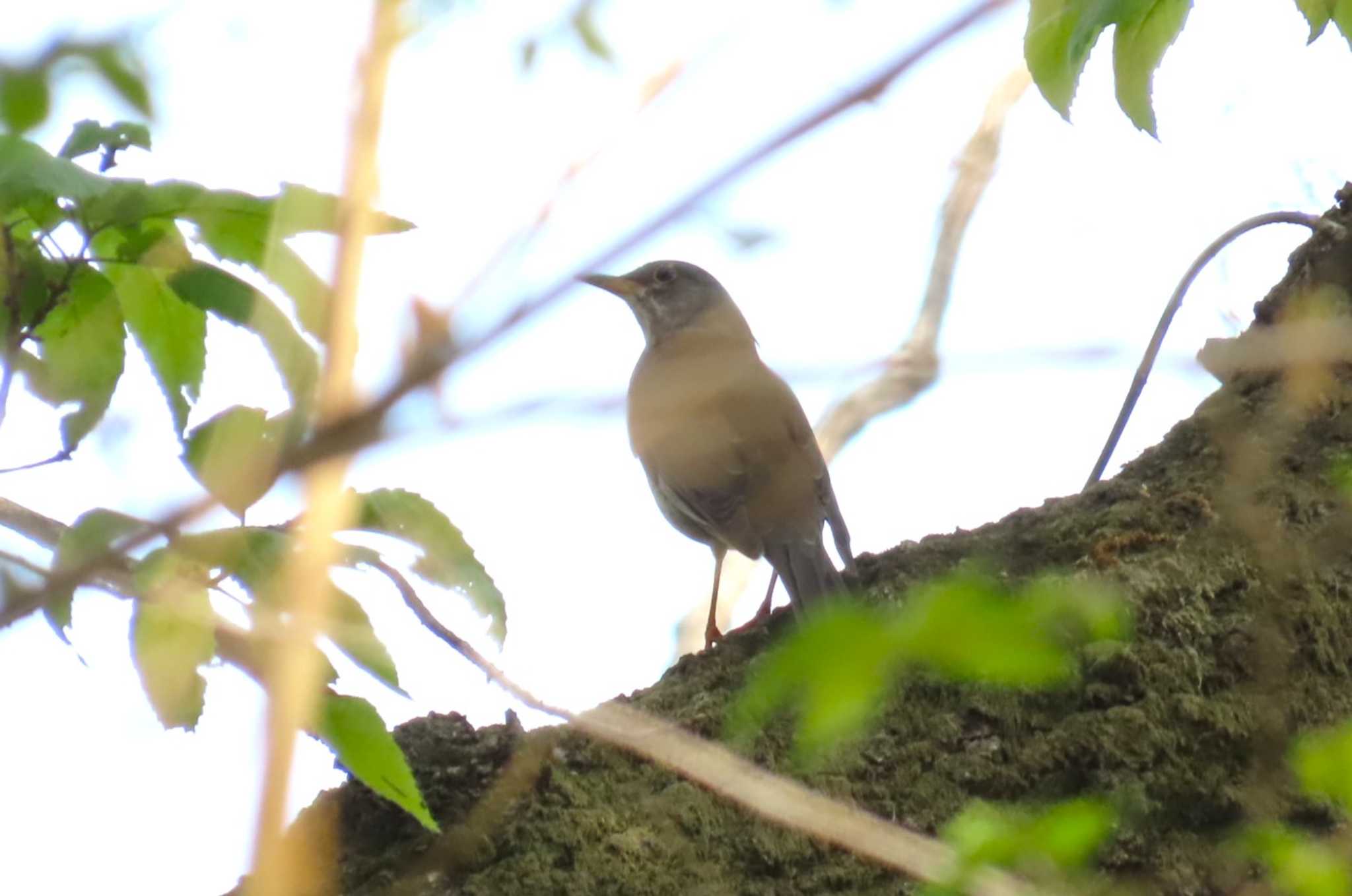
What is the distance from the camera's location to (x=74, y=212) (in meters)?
1.98

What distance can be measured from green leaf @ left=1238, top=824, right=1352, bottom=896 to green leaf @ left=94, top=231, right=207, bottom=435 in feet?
4.65

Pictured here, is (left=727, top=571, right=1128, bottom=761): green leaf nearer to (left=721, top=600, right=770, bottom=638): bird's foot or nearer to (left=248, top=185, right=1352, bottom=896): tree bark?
(left=248, top=185, right=1352, bottom=896): tree bark

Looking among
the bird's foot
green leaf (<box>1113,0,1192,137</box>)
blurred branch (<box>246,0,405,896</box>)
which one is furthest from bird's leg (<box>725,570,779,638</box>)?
blurred branch (<box>246,0,405,896</box>)

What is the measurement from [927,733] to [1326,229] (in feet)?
7.04

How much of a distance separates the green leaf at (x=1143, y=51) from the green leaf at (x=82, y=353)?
1.56m

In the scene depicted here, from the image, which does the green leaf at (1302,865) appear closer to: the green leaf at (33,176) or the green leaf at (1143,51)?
the green leaf at (1143,51)

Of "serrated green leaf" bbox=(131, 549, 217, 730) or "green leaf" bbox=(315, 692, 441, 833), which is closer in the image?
"serrated green leaf" bbox=(131, 549, 217, 730)

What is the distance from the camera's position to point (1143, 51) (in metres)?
2.46

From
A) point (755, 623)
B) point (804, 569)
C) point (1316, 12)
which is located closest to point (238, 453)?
point (1316, 12)

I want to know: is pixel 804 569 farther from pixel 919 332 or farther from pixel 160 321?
pixel 919 332

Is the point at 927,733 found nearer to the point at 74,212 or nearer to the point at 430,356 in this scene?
the point at 74,212

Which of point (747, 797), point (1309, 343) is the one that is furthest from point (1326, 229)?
point (747, 797)

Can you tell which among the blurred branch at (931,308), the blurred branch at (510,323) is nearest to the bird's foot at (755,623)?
the blurred branch at (510,323)

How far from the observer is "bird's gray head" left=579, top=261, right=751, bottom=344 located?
7.58 m
